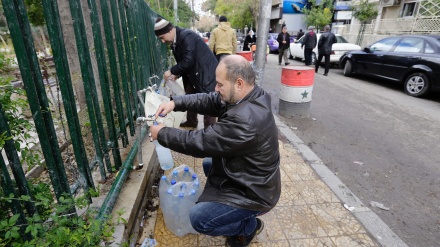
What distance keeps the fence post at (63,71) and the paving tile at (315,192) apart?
7.39 feet

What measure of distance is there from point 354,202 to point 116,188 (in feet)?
7.98

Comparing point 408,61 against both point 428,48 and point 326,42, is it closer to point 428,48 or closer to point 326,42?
point 428,48

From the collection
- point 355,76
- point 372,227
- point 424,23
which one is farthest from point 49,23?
point 424,23

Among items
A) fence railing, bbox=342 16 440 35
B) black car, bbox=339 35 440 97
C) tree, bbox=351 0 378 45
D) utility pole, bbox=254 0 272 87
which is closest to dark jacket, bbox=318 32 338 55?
black car, bbox=339 35 440 97

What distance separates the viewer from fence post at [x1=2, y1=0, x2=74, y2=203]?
1239 mm

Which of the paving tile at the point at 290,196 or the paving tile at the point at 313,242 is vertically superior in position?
the paving tile at the point at 290,196

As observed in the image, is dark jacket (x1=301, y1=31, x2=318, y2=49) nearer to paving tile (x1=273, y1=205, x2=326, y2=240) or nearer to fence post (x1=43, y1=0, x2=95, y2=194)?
paving tile (x1=273, y1=205, x2=326, y2=240)

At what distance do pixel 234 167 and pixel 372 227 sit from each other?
5.36 feet

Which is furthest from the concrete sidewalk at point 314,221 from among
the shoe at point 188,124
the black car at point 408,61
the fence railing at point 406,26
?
the fence railing at point 406,26

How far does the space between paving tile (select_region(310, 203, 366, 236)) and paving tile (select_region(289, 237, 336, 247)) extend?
10 centimetres

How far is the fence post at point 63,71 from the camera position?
4.97 ft

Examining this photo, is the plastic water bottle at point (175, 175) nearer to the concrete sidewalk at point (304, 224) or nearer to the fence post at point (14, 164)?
the concrete sidewalk at point (304, 224)

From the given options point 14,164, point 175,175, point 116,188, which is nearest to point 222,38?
point 175,175

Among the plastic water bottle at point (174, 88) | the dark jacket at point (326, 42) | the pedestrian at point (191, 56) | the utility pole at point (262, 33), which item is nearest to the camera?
the pedestrian at point (191, 56)
